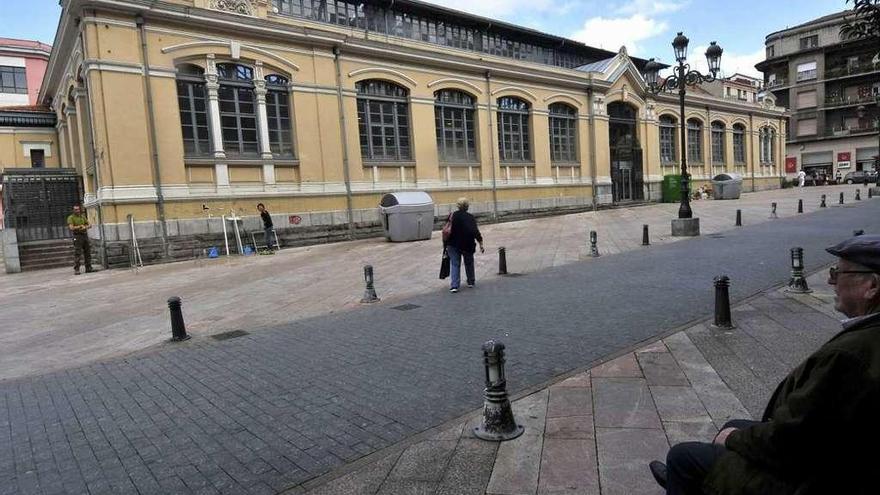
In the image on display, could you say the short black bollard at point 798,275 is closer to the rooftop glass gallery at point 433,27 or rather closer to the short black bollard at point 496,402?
the short black bollard at point 496,402

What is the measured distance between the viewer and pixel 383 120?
889 inches

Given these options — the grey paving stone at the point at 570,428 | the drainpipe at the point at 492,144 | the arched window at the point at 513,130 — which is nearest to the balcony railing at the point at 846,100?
the arched window at the point at 513,130

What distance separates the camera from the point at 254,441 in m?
3.97

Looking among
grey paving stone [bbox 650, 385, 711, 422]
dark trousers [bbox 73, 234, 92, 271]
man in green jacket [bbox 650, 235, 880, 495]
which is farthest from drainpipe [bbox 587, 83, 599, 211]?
man in green jacket [bbox 650, 235, 880, 495]

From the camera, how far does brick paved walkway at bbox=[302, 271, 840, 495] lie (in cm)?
325

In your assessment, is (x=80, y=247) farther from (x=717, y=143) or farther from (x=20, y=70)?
(x=717, y=143)

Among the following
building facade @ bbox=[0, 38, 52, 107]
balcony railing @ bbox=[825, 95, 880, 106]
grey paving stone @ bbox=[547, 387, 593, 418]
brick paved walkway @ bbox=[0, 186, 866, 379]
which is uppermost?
building facade @ bbox=[0, 38, 52, 107]

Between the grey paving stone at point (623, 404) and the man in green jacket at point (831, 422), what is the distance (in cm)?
197

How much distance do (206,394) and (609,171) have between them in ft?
97.5

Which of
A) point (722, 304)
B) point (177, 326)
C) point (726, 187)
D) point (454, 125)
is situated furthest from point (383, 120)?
point (726, 187)

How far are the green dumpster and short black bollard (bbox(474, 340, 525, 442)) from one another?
34.4 metres

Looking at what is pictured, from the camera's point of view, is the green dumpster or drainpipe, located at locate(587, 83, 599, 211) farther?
the green dumpster

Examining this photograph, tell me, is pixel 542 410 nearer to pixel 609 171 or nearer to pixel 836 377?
pixel 836 377

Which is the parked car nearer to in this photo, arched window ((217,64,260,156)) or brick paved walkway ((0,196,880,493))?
brick paved walkway ((0,196,880,493))
